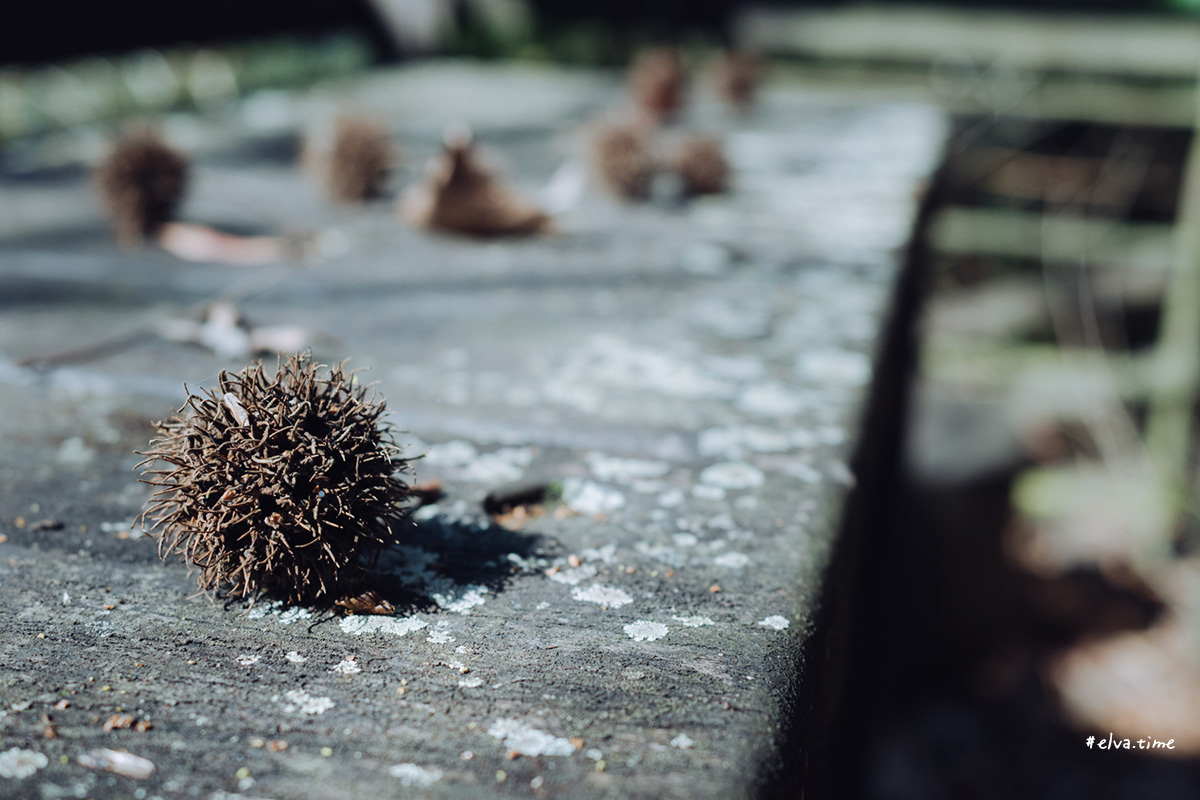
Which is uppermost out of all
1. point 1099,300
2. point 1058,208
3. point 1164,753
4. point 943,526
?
point 1058,208

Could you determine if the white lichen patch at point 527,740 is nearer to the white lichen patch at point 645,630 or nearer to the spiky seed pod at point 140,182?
the white lichen patch at point 645,630

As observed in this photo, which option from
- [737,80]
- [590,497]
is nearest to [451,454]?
[590,497]

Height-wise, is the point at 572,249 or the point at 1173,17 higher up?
the point at 1173,17

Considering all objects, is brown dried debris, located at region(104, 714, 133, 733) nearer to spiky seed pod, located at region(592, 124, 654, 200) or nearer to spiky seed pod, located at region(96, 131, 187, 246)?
spiky seed pod, located at region(96, 131, 187, 246)

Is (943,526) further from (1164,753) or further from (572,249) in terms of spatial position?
(572,249)

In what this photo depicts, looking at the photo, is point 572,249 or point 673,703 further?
point 572,249

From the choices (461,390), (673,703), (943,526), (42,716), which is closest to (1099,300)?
(943,526)

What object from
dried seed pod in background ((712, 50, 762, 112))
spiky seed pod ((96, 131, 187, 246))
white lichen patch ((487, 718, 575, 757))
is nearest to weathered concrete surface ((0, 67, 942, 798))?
white lichen patch ((487, 718, 575, 757))
